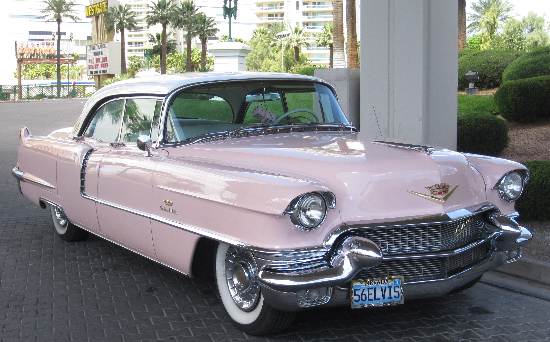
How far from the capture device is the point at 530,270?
566 cm

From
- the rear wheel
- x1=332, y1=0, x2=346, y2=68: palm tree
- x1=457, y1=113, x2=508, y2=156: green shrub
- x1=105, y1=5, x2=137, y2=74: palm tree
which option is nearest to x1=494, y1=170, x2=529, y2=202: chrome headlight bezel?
the rear wheel

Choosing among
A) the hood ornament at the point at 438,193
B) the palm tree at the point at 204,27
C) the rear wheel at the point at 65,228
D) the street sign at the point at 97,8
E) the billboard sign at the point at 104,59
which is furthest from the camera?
the street sign at the point at 97,8

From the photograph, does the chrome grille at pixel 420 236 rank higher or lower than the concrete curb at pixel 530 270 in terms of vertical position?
higher

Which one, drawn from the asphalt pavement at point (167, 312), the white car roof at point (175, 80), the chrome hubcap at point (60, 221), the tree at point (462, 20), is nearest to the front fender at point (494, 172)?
the asphalt pavement at point (167, 312)

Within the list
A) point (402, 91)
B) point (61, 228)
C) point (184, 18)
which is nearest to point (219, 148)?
point (61, 228)

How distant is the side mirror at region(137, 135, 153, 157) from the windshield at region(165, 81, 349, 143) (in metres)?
0.14

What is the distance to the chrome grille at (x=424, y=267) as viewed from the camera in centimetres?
392

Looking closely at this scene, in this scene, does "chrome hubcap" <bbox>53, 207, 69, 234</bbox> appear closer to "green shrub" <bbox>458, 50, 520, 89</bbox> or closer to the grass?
the grass

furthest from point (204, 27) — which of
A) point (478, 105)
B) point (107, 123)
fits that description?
point (107, 123)

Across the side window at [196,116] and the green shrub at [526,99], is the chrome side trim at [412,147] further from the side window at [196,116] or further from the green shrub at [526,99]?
the green shrub at [526,99]

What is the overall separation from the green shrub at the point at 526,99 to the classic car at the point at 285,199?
8715 mm

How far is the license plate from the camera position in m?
3.87

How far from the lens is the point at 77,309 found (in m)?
4.91

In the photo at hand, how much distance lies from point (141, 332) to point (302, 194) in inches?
59.0
